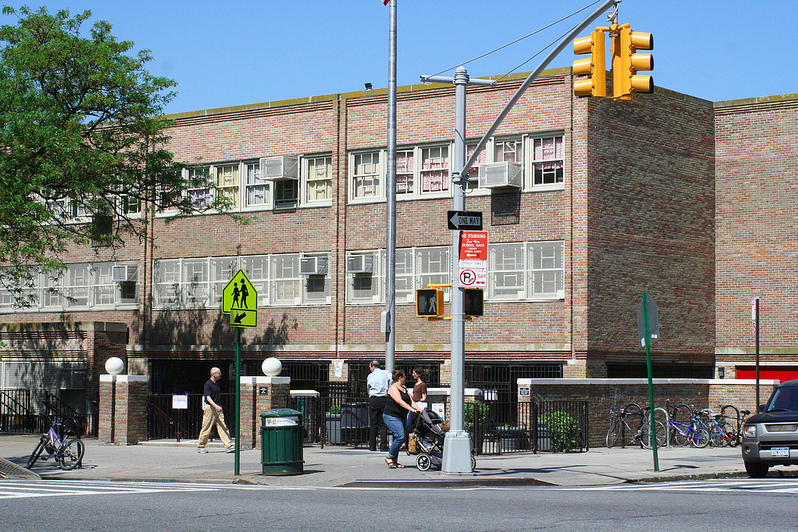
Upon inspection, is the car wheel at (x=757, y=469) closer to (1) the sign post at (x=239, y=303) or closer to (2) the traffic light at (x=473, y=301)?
(2) the traffic light at (x=473, y=301)

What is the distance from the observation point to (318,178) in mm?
31812

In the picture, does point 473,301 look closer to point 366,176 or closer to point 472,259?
point 472,259

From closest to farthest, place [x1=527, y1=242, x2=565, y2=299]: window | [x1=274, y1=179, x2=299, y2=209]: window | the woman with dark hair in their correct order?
the woman with dark hair → [x1=527, y1=242, x2=565, y2=299]: window → [x1=274, y1=179, x2=299, y2=209]: window

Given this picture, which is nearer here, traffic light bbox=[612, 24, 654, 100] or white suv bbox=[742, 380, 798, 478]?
traffic light bbox=[612, 24, 654, 100]

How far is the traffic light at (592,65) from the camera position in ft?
40.6

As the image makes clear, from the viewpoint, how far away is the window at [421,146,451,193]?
2988 cm

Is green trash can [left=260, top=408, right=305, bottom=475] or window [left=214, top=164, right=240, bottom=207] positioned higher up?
window [left=214, top=164, right=240, bottom=207]

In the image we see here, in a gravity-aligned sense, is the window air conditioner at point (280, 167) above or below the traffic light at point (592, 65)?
above

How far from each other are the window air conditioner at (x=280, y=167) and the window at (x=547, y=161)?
7.46 metres

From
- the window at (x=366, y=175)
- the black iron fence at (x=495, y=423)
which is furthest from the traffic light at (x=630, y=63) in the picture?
the window at (x=366, y=175)

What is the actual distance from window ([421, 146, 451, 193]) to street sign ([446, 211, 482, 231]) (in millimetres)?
13083

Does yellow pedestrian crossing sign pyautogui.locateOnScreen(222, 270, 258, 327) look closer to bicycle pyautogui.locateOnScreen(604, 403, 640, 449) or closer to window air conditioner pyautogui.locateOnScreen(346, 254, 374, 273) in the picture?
bicycle pyautogui.locateOnScreen(604, 403, 640, 449)

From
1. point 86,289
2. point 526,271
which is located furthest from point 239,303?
point 86,289

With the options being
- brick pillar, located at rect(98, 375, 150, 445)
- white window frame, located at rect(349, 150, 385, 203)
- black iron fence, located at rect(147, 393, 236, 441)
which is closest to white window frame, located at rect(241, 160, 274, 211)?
white window frame, located at rect(349, 150, 385, 203)
